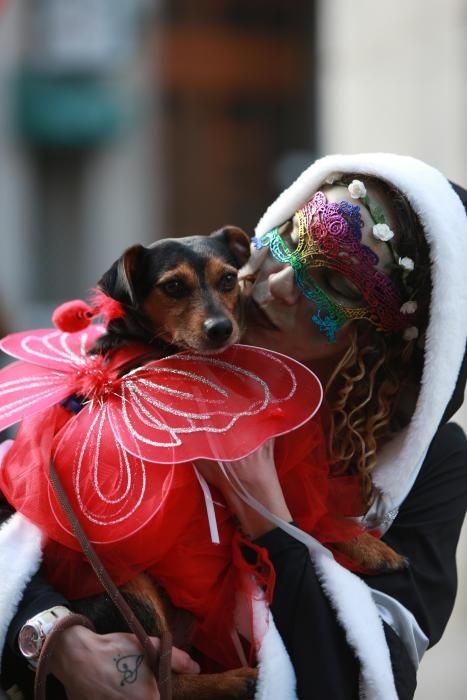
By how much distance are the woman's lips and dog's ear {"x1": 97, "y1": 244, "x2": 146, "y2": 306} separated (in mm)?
281

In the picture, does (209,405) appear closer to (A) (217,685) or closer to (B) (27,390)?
(B) (27,390)

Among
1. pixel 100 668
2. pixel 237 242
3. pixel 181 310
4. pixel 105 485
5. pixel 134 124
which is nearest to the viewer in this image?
pixel 100 668

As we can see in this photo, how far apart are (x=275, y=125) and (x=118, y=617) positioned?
10220 millimetres

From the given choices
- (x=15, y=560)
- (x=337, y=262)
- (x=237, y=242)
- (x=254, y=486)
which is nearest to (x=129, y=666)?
(x=15, y=560)

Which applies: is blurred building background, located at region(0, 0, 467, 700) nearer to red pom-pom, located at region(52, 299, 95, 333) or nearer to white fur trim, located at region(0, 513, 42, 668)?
red pom-pom, located at region(52, 299, 95, 333)

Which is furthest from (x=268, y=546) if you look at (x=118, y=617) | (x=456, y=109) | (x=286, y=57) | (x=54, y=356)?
(x=286, y=57)

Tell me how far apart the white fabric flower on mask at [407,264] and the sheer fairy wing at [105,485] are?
2.33 feet

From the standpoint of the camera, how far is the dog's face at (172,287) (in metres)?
2.13

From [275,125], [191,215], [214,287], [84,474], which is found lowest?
[191,215]

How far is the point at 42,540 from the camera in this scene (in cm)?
182

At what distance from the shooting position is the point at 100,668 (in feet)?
5.49

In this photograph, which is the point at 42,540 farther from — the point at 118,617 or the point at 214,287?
the point at 214,287

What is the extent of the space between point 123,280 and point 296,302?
40 centimetres

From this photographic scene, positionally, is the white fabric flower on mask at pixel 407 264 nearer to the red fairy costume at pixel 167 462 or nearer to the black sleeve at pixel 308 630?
the red fairy costume at pixel 167 462
